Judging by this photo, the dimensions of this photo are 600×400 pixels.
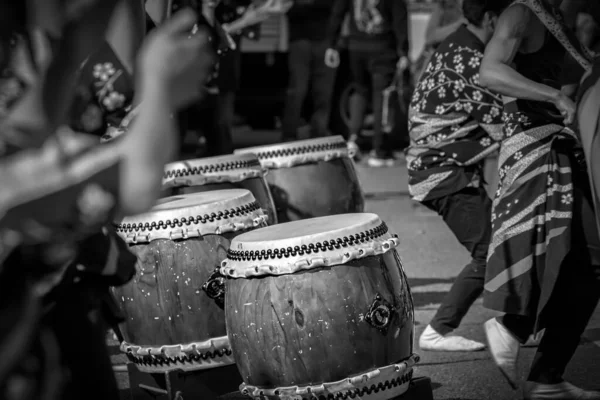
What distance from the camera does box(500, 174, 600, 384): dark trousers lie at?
299cm

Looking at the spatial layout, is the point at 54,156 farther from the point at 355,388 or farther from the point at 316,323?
the point at 355,388

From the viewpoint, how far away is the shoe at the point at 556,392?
308 cm

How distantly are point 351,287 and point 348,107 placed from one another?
27.6ft

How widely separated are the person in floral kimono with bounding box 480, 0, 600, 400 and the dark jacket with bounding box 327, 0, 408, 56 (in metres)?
5.47

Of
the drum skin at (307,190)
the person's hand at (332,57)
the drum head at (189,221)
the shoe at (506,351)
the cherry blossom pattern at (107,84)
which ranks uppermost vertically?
the cherry blossom pattern at (107,84)

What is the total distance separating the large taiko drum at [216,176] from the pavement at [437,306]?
0.86 m

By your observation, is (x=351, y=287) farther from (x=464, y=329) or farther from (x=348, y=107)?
(x=348, y=107)

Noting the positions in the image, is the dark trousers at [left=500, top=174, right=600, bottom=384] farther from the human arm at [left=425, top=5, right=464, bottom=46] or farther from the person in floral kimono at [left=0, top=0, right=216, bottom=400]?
the human arm at [left=425, top=5, right=464, bottom=46]

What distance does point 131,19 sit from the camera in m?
1.47

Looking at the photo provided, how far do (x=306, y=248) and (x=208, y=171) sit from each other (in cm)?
125

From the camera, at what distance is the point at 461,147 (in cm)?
376

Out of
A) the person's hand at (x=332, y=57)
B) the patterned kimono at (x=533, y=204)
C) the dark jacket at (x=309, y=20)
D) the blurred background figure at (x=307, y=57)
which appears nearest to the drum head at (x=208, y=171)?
the patterned kimono at (x=533, y=204)

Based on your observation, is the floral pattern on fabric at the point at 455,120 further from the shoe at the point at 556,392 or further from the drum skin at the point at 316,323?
the drum skin at the point at 316,323

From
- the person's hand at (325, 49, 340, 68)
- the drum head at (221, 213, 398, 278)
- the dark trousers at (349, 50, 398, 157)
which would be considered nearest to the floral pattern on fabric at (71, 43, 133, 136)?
the drum head at (221, 213, 398, 278)
